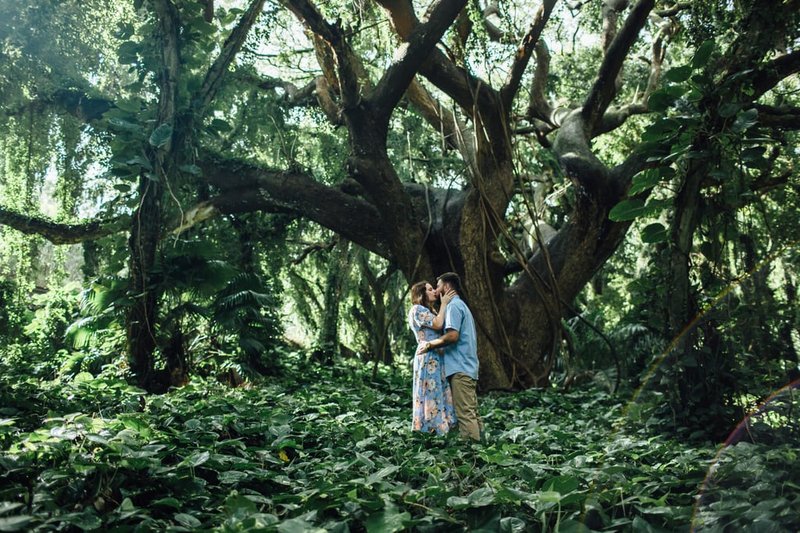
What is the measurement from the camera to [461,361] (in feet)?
15.8

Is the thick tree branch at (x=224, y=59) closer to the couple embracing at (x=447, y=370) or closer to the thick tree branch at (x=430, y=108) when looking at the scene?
the thick tree branch at (x=430, y=108)

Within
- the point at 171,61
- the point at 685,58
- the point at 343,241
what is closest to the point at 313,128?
the point at 343,241

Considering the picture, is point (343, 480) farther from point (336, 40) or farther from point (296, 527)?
point (336, 40)

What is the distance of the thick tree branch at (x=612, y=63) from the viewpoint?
22.8ft

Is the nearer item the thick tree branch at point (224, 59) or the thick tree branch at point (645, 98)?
the thick tree branch at point (224, 59)

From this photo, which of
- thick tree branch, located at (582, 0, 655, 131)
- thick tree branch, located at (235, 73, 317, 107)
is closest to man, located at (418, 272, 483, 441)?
thick tree branch, located at (582, 0, 655, 131)

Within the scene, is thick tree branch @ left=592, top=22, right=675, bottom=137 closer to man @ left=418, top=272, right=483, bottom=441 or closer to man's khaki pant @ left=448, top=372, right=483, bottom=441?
man @ left=418, top=272, right=483, bottom=441

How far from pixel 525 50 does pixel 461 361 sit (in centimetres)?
421

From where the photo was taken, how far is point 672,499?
2600mm

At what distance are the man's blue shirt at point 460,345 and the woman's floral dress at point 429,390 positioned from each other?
110 mm

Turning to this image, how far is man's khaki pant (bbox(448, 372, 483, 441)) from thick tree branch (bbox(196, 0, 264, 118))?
154 inches

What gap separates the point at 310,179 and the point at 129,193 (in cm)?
217

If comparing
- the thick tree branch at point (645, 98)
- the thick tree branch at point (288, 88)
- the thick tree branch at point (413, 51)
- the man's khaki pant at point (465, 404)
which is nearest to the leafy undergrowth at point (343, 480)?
the man's khaki pant at point (465, 404)

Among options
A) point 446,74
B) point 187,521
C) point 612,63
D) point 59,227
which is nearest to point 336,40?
point 446,74
